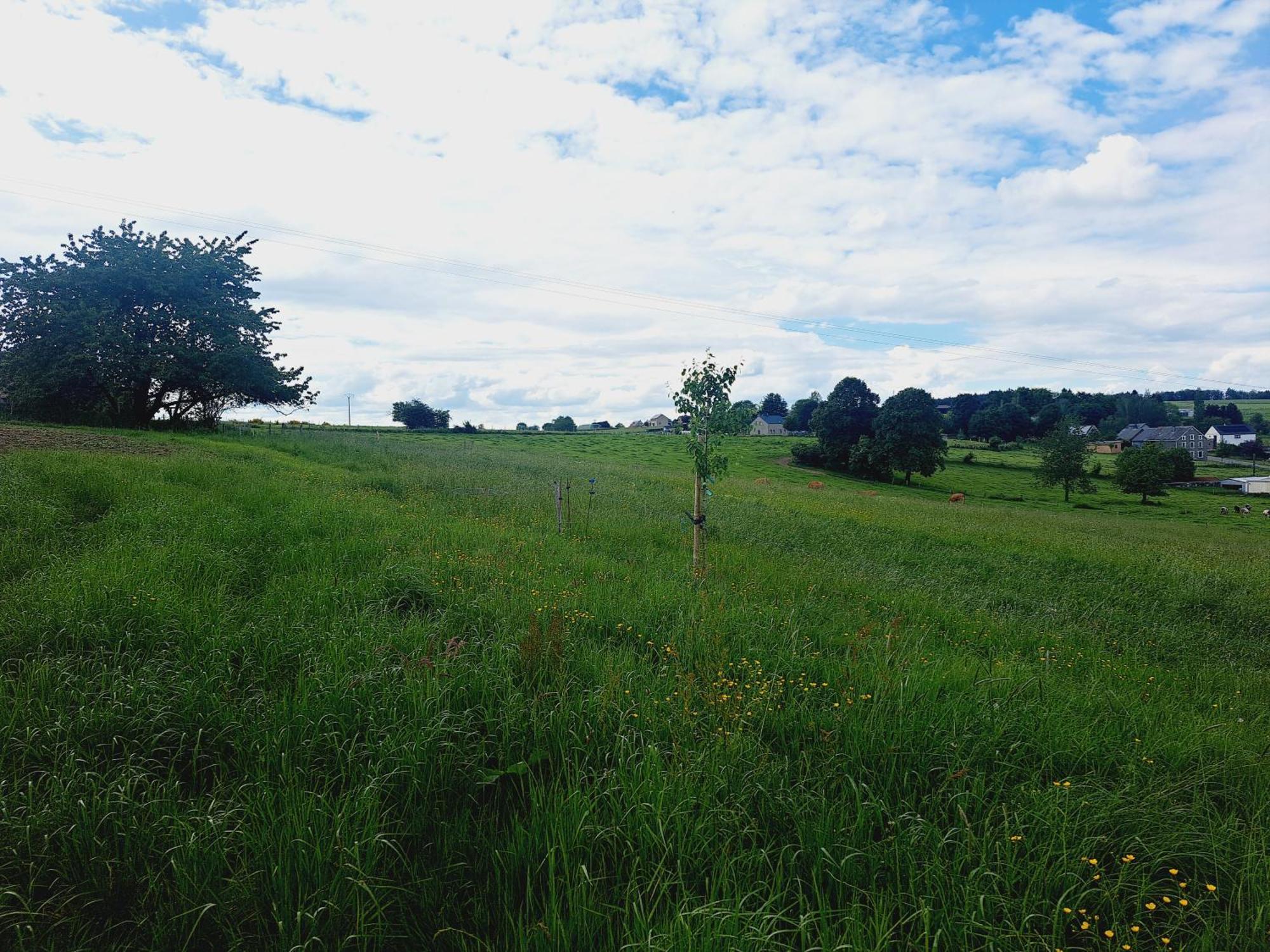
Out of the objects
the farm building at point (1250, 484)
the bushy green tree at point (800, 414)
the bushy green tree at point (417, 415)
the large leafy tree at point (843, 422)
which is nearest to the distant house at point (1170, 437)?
the farm building at point (1250, 484)

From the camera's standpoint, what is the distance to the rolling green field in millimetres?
2875

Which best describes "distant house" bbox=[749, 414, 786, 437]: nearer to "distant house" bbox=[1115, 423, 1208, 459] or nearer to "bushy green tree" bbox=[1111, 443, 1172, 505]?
"distant house" bbox=[1115, 423, 1208, 459]

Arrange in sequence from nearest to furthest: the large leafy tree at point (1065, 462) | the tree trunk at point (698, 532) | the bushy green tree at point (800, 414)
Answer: the tree trunk at point (698, 532)
the large leafy tree at point (1065, 462)
the bushy green tree at point (800, 414)

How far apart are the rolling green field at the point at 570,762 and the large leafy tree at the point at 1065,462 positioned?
53098mm

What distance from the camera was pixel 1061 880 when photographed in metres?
3.15

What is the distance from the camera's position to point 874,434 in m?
57.7

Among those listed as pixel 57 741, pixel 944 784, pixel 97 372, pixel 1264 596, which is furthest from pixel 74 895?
pixel 97 372

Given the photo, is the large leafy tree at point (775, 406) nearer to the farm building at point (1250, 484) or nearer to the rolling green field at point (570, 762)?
the farm building at point (1250, 484)

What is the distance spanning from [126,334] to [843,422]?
55610 millimetres

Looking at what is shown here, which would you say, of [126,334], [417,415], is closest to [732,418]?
[126,334]

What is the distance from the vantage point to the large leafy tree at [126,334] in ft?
86.4

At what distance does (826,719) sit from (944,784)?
0.89m

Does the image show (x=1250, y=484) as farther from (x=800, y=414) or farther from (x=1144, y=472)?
(x=800, y=414)

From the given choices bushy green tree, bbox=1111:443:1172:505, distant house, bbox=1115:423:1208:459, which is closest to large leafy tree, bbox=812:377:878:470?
bushy green tree, bbox=1111:443:1172:505
